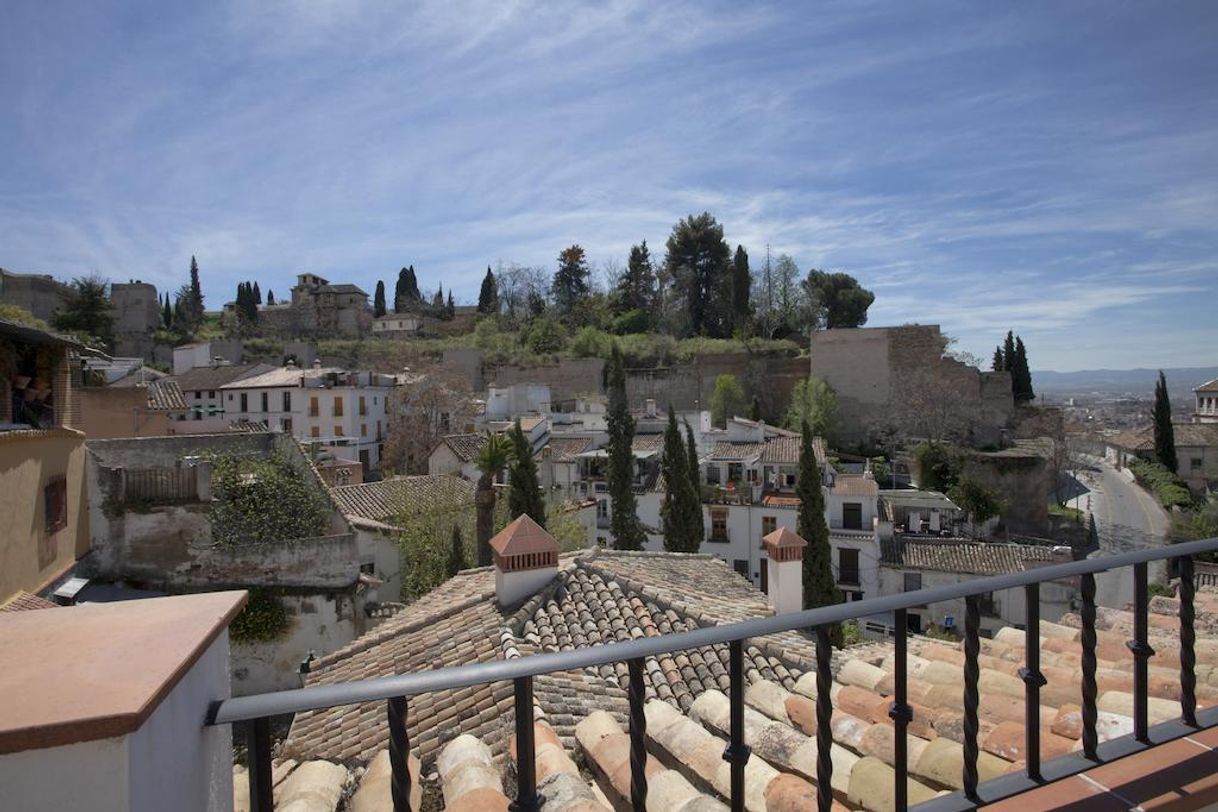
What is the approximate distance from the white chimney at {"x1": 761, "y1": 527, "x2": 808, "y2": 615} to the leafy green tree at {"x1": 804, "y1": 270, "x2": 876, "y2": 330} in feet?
126

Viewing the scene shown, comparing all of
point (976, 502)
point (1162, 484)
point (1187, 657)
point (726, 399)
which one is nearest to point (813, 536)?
point (976, 502)

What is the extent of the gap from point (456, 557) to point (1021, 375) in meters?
34.9

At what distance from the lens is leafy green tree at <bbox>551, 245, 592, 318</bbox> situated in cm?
5206

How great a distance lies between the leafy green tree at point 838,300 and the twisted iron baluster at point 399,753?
4578 cm

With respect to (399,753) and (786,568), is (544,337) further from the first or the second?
(399,753)

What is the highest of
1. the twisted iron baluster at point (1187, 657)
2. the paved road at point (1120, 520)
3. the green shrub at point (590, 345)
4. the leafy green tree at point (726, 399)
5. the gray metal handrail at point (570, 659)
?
the green shrub at point (590, 345)

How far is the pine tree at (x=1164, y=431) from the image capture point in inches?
1307

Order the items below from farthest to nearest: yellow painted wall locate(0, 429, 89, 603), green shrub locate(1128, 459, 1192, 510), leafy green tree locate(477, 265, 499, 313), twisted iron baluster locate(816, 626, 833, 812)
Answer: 1. leafy green tree locate(477, 265, 499, 313)
2. green shrub locate(1128, 459, 1192, 510)
3. yellow painted wall locate(0, 429, 89, 603)
4. twisted iron baluster locate(816, 626, 833, 812)

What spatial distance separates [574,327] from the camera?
48000 millimetres

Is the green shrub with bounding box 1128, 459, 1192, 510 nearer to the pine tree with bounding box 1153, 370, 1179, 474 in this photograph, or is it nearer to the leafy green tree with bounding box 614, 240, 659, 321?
the pine tree with bounding box 1153, 370, 1179, 474

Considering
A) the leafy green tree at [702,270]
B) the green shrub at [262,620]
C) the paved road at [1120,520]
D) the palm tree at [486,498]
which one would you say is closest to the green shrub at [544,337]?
the leafy green tree at [702,270]

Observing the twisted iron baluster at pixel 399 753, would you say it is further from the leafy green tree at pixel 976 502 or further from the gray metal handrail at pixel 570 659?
the leafy green tree at pixel 976 502

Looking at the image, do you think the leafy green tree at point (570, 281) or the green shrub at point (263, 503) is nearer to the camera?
the green shrub at point (263, 503)

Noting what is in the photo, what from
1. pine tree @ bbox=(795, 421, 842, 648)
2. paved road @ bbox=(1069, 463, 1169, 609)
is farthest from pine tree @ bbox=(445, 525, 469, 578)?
paved road @ bbox=(1069, 463, 1169, 609)
